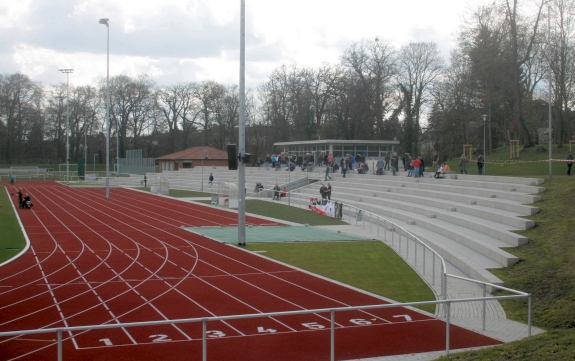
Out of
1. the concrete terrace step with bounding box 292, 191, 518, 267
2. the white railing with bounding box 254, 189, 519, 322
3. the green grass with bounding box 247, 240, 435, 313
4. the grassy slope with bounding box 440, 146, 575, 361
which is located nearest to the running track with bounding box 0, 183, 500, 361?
the green grass with bounding box 247, 240, 435, 313

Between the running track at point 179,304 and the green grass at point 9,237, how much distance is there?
0.56 meters

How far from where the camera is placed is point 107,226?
29438 mm

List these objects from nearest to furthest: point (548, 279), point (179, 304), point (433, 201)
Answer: point (179, 304), point (548, 279), point (433, 201)

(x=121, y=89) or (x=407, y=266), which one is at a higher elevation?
(x=121, y=89)

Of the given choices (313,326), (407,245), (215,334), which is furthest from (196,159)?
(215,334)

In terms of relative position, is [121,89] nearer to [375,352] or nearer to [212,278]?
[212,278]

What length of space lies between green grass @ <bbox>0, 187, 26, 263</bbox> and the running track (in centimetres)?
56

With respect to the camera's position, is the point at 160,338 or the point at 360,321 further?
the point at 360,321

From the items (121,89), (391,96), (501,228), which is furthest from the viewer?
(121,89)

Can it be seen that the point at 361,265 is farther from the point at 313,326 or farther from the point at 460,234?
the point at 313,326

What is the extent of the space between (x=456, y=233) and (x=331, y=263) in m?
5.37

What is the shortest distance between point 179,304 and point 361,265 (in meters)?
7.04

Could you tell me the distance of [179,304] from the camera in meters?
13.0

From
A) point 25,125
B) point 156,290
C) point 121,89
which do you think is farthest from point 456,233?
point 25,125
